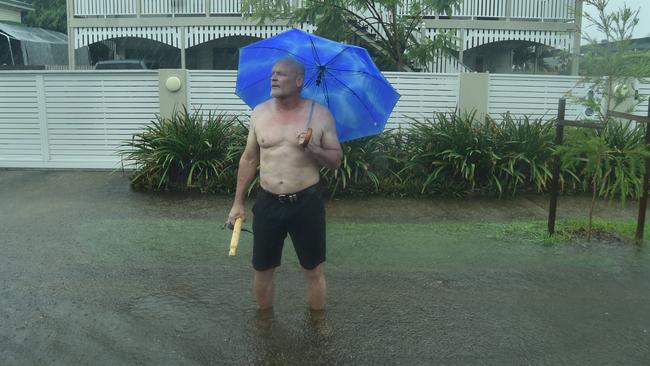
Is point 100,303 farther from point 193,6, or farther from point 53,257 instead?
point 193,6

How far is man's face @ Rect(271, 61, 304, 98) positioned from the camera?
392 centimetres

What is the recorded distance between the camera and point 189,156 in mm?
8734

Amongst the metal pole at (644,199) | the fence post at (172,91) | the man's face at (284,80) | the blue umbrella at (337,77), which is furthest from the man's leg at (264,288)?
the fence post at (172,91)

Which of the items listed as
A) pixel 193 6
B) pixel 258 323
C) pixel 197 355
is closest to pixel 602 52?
pixel 258 323

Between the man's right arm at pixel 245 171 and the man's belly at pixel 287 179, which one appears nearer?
the man's belly at pixel 287 179

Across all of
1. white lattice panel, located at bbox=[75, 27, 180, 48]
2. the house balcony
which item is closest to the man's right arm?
the house balcony

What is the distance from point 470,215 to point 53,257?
4.49 meters

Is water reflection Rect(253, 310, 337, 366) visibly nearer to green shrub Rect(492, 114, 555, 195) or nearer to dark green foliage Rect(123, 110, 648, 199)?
dark green foliage Rect(123, 110, 648, 199)

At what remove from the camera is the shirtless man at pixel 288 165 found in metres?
3.96

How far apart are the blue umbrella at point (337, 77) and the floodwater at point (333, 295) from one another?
53.4 inches

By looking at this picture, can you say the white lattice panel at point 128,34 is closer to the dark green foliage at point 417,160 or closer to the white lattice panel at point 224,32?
the white lattice panel at point 224,32

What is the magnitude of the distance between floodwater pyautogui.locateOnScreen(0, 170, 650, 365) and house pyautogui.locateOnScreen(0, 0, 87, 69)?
1642 centimetres

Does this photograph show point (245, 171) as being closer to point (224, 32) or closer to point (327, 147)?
point (327, 147)

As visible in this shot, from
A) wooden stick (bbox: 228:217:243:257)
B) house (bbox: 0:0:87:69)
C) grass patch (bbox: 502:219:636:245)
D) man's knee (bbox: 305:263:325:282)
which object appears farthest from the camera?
house (bbox: 0:0:87:69)
